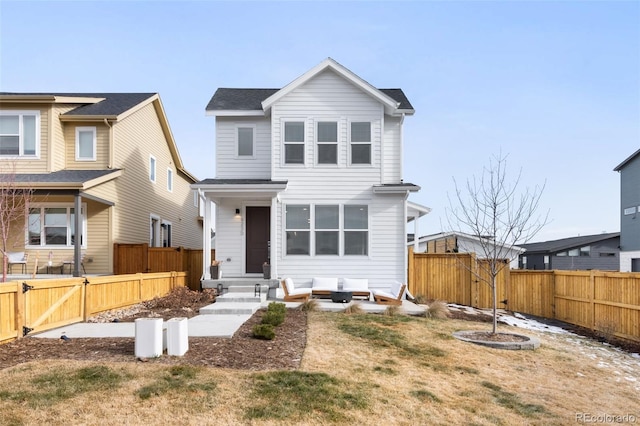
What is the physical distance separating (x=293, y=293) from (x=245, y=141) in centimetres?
591

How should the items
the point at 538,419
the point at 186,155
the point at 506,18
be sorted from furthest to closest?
the point at 186,155 → the point at 506,18 → the point at 538,419

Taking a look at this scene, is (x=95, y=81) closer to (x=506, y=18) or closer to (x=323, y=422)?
(x=506, y=18)

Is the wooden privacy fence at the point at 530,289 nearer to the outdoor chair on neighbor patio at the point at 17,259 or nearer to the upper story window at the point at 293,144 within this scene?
the upper story window at the point at 293,144

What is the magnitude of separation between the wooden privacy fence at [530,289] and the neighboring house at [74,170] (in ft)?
38.7

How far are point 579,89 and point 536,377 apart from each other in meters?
13.9

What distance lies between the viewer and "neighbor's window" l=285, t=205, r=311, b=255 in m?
14.2

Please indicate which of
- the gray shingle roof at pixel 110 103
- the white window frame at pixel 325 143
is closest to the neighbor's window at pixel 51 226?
the gray shingle roof at pixel 110 103

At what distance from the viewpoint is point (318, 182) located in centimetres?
1441

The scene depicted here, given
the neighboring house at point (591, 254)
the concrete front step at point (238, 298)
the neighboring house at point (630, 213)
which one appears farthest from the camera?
the neighboring house at point (591, 254)

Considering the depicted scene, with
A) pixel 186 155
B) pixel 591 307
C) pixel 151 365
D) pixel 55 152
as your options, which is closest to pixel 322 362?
pixel 151 365

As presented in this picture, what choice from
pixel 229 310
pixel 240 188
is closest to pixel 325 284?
pixel 229 310

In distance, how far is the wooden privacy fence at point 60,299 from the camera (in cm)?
758

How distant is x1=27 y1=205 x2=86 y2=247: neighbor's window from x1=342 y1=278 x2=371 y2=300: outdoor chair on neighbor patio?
10331 mm

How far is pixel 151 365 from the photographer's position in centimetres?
584
